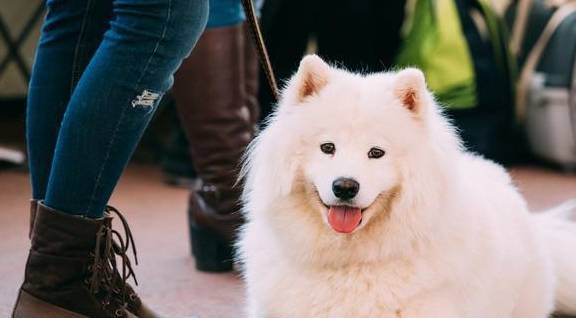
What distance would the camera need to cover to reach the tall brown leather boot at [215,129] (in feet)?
7.66

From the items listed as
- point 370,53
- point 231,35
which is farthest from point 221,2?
point 370,53

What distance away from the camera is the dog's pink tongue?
1.56 metres

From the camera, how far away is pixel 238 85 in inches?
93.7

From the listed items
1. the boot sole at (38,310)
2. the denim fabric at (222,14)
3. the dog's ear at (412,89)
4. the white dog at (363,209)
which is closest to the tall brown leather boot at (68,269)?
the boot sole at (38,310)

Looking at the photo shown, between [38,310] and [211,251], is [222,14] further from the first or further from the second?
[38,310]

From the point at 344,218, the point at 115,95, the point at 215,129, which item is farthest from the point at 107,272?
the point at 215,129

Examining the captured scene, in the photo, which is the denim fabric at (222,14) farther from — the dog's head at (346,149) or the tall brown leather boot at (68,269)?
the tall brown leather boot at (68,269)

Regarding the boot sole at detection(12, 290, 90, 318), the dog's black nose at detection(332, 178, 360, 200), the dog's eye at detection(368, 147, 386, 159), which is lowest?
the boot sole at detection(12, 290, 90, 318)

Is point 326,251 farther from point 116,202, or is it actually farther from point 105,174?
point 116,202

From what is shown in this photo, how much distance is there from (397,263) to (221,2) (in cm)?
102

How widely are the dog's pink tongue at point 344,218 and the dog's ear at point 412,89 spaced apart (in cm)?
21

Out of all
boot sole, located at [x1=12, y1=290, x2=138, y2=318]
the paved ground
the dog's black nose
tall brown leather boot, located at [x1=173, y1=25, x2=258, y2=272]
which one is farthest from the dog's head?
tall brown leather boot, located at [x1=173, y1=25, x2=258, y2=272]

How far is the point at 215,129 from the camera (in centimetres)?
235

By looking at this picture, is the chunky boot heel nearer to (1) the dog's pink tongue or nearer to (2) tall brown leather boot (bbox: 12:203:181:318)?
(2) tall brown leather boot (bbox: 12:203:181:318)
